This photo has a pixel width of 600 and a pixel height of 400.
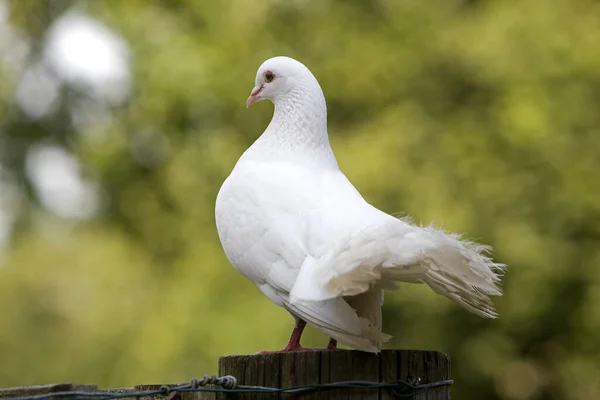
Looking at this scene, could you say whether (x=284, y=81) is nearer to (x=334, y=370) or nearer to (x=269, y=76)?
(x=269, y=76)

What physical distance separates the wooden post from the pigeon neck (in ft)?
4.07

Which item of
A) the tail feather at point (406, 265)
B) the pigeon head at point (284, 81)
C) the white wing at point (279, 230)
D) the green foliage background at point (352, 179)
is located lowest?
the tail feather at point (406, 265)

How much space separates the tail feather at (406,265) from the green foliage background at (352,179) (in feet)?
17.3

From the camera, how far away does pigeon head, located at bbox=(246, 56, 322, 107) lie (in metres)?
3.91

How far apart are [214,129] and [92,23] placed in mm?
2391

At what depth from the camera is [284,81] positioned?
396 cm

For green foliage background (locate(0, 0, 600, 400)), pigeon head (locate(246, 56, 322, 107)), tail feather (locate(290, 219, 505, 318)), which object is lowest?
tail feather (locate(290, 219, 505, 318))

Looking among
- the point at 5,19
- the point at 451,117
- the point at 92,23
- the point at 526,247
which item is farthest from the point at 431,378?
the point at 5,19

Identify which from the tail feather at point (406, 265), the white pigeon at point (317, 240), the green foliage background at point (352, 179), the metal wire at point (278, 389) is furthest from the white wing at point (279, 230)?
the green foliage background at point (352, 179)

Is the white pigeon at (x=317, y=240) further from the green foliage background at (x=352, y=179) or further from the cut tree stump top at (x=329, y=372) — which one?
the green foliage background at (x=352, y=179)

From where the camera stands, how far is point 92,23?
1114 centimetres

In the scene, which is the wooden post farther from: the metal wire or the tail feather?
Answer: the tail feather

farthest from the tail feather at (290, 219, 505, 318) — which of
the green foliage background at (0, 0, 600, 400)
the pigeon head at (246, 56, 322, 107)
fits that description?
the green foliage background at (0, 0, 600, 400)

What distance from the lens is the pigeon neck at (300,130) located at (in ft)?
12.2
